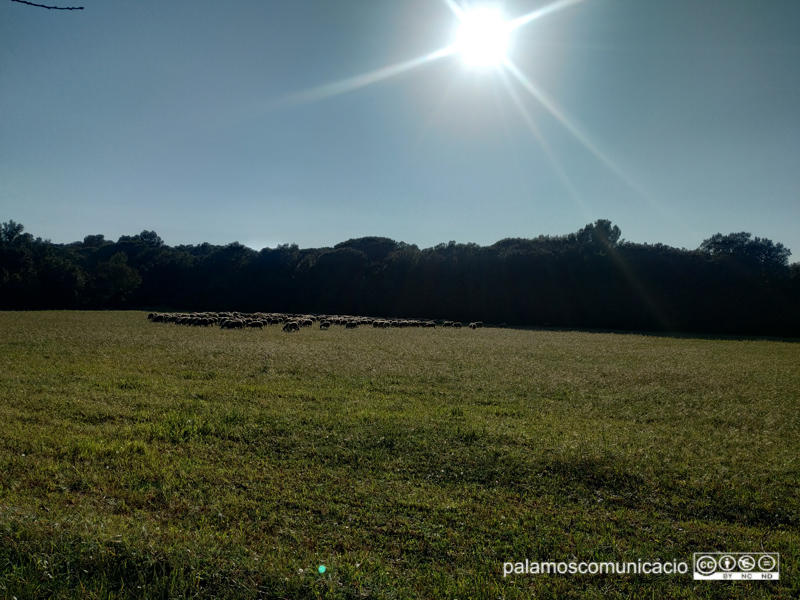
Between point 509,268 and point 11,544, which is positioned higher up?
point 509,268

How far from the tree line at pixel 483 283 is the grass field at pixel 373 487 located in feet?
147

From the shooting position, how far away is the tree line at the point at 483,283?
162 ft

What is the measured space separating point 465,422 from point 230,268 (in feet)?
254

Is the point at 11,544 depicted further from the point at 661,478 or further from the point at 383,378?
the point at 383,378

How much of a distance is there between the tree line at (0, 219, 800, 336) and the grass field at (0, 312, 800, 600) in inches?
1763

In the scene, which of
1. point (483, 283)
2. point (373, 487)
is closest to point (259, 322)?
point (373, 487)

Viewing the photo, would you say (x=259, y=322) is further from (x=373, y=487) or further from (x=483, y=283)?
(x=483, y=283)

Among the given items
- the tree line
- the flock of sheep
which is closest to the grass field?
the flock of sheep

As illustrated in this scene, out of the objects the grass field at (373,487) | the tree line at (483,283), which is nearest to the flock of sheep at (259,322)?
the tree line at (483,283)

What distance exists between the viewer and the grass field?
3.71 m

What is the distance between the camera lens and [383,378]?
13016 millimetres

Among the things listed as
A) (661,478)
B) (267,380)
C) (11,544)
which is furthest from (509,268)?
(11,544)

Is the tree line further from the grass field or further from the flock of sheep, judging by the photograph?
the grass field

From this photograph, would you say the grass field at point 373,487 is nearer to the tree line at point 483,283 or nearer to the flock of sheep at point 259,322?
the flock of sheep at point 259,322
